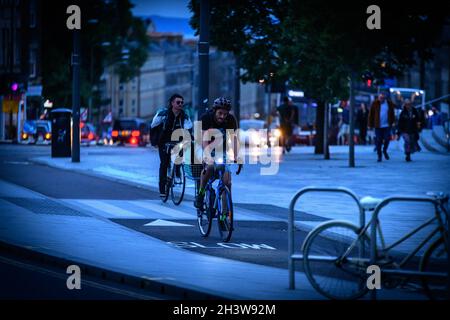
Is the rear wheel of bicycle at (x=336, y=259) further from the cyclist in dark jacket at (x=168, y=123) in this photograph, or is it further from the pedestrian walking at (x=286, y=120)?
the pedestrian walking at (x=286, y=120)

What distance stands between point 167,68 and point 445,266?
163904 millimetres

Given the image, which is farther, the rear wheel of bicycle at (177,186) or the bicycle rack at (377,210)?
the rear wheel of bicycle at (177,186)

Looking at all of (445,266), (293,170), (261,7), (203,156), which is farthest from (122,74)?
(445,266)

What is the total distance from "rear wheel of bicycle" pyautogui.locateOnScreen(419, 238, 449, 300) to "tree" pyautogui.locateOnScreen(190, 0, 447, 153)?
15471mm

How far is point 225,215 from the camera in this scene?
14984mm

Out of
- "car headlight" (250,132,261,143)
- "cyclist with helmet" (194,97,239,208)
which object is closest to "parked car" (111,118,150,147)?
"car headlight" (250,132,261,143)

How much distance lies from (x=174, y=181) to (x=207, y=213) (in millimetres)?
4809

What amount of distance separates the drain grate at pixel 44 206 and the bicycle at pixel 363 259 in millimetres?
7692

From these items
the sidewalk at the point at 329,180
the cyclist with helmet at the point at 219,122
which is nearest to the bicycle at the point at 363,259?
the sidewalk at the point at 329,180

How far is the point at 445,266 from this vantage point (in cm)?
959

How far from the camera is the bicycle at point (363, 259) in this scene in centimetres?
966

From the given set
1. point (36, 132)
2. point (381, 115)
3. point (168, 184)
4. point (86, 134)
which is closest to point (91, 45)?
point (86, 134)

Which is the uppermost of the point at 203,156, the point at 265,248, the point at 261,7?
the point at 261,7
